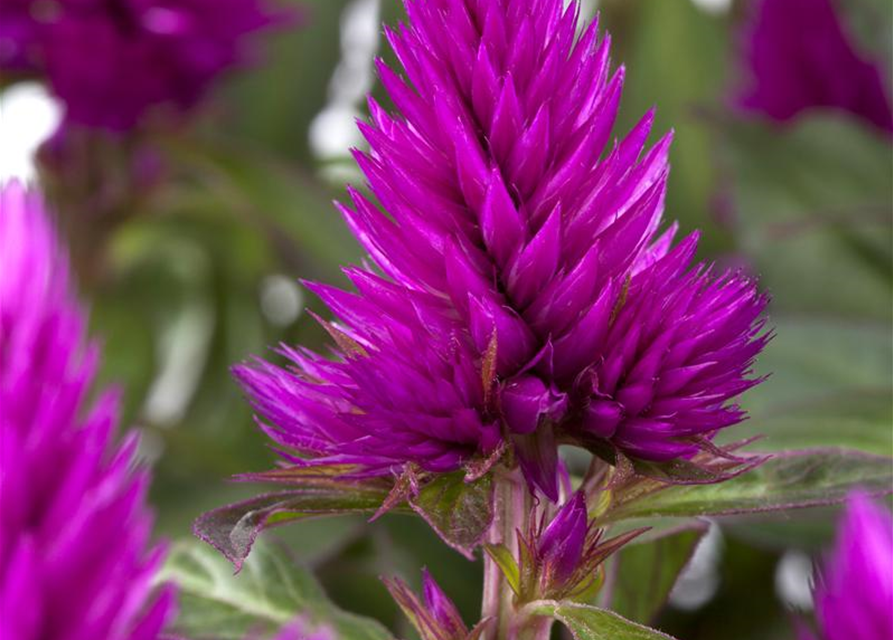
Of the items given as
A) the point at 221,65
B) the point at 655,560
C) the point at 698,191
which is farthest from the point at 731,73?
the point at 655,560

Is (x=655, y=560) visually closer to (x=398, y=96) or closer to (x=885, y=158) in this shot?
(x=398, y=96)

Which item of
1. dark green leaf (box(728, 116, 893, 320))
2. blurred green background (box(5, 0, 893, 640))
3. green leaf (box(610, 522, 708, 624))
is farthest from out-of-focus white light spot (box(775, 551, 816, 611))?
green leaf (box(610, 522, 708, 624))

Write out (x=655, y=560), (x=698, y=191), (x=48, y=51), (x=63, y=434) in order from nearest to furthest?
1. (x=63, y=434)
2. (x=655, y=560)
3. (x=48, y=51)
4. (x=698, y=191)

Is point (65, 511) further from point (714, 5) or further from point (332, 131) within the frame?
Answer: point (714, 5)

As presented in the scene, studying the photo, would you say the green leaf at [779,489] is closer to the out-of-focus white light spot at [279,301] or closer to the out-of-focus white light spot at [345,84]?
the out-of-focus white light spot at [279,301]

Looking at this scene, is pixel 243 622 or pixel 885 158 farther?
pixel 885 158

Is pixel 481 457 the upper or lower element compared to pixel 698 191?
lower
